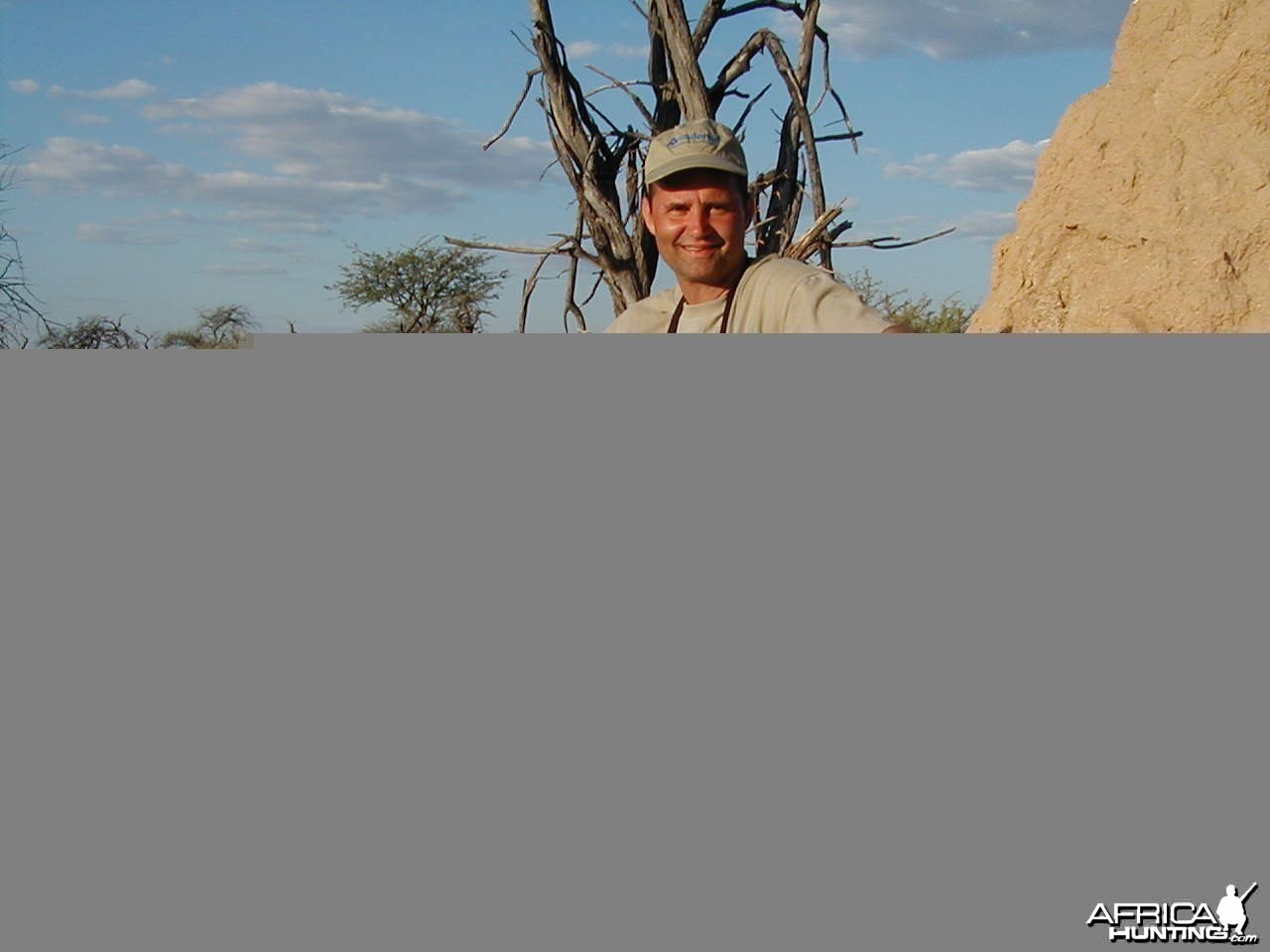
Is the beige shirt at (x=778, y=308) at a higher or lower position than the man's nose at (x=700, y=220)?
lower

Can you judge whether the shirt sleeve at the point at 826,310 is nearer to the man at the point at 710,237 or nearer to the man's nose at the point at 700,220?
the man at the point at 710,237

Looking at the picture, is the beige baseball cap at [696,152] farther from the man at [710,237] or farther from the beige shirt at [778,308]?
the beige shirt at [778,308]

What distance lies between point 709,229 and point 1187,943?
5.12ft

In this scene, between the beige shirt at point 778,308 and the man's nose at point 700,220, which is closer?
the beige shirt at point 778,308

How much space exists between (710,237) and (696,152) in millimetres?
171

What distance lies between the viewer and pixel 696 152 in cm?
243

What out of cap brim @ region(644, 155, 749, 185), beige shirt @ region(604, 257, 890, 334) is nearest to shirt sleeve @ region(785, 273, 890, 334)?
beige shirt @ region(604, 257, 890, 334)

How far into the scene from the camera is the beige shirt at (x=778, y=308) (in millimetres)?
2170

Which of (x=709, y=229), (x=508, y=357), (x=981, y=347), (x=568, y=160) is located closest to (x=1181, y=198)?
(x=709, y=229)

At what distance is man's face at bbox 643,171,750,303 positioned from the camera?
2.49 meters

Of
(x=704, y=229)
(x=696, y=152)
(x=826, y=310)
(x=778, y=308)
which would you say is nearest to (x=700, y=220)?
(x=704, y=229)

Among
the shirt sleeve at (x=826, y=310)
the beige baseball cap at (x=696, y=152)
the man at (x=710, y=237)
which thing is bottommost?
the shirt sleeve at (x=826, y=310)

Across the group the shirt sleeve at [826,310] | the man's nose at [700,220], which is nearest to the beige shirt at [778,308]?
the shirt sleeve at [826,310]

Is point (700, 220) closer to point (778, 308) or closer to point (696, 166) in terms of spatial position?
point (696, 166)
